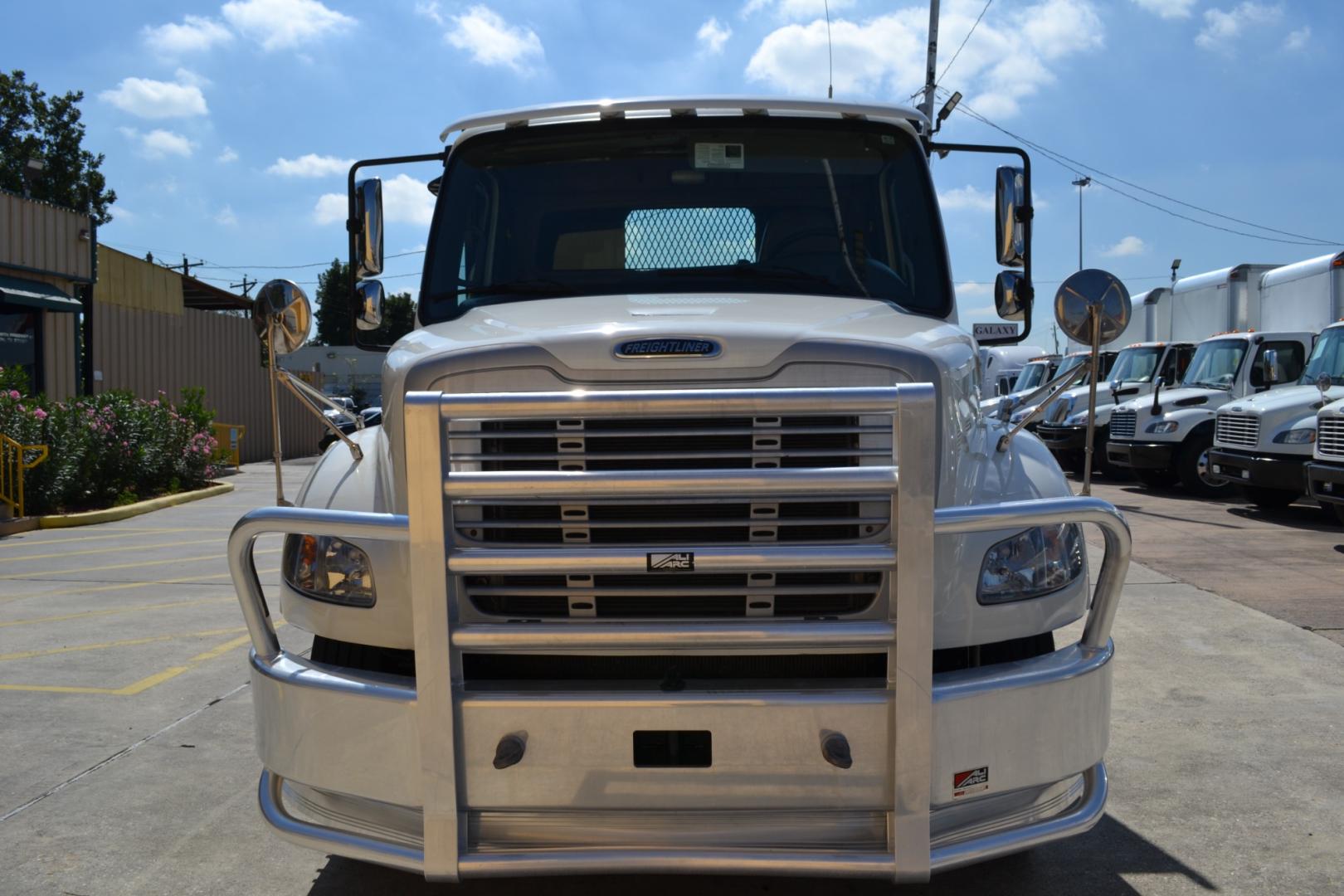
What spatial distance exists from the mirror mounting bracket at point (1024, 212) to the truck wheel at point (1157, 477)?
14.3 m

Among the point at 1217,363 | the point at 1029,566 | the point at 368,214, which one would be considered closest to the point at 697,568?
the point at 1029,566

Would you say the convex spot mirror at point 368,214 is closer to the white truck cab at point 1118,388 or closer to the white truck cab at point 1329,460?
the white truck cab at point 1329,460

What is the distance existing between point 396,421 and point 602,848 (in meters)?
1.21

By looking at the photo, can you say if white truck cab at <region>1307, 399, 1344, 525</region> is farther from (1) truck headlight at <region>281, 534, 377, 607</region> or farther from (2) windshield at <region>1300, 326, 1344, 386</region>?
(1) truck headlight at <region>281, 534, 377, 607</region>

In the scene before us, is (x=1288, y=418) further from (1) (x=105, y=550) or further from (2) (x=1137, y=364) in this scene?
(1) (x=105, y=550)

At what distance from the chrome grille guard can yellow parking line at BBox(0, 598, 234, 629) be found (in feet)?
19.8

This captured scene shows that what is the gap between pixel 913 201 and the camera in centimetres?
434

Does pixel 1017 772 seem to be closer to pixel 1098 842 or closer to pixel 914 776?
pixel 914 776

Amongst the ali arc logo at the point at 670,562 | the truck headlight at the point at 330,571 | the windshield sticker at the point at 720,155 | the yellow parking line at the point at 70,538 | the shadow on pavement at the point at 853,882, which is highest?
the windshield sticker at the point at 720,155

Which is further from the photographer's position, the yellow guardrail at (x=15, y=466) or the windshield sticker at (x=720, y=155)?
the yellow guardrail at (x=15, y=466)

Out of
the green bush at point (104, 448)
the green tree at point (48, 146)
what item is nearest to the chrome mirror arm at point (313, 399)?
the green bush at point (104, 448)

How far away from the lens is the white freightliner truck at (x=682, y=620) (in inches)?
111

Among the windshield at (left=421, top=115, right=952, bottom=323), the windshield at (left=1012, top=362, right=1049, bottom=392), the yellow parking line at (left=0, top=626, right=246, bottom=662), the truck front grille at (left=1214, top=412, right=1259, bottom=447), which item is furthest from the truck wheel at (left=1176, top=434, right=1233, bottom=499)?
the windshield at (left=421, top=115, right=952, bottom=323)

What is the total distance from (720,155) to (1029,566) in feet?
6.52
